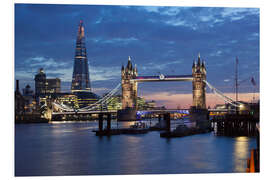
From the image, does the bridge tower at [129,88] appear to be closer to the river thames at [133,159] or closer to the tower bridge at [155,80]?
the tower bridge at [155,80]

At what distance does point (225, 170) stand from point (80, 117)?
6901cm

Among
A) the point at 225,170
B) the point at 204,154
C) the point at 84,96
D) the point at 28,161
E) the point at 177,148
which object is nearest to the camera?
the point at 225,170

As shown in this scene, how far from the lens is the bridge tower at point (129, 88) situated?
70188 millimetres

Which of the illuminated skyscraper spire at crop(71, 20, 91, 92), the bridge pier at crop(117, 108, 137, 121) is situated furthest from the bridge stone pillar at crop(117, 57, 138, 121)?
the illuminated skyscraper spire at crop(71, 20, 91, 92)

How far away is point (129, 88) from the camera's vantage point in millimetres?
71875

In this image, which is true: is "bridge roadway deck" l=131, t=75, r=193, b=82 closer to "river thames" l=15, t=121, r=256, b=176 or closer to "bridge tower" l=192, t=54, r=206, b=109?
"bridge tower" l=192, t=54, r=206, b=109

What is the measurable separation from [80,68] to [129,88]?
5499 centimetres

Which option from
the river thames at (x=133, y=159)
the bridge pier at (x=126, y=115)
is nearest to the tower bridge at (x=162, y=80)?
the bridge pier at (x=126, y=115)

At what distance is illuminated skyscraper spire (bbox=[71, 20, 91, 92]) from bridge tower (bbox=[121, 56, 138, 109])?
2001 inches
